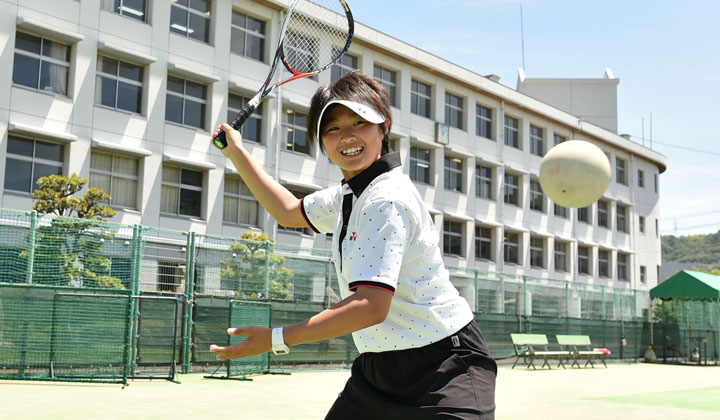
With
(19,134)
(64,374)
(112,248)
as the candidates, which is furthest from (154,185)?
(64,374)

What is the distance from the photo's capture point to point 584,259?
48.2 metres

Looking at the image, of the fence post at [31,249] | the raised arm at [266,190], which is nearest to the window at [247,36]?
the fence post at [31,249]

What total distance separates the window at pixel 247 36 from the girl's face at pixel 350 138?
90.5 feet

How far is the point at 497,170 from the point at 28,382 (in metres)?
32.0

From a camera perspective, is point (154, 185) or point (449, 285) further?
point (154, 185)

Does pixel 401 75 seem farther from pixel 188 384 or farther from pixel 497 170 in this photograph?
pixel 188 384

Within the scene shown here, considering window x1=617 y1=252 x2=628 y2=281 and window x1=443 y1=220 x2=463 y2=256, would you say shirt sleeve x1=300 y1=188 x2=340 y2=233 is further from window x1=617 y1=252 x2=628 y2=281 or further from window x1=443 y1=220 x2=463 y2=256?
window x1=617 y1=252 x2=628 y2=281

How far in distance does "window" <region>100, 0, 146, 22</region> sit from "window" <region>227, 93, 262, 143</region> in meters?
4.44

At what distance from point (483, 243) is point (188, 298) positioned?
1062 inches

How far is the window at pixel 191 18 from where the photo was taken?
90.6 ft

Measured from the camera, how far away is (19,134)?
23.0 m

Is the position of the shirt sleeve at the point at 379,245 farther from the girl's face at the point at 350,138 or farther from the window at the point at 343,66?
the window at the point at 343,66

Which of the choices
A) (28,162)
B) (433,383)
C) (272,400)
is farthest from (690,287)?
(433,383)

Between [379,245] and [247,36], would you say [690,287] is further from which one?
[379,245]
